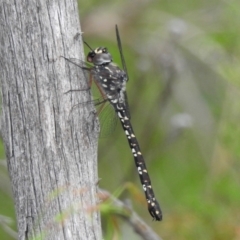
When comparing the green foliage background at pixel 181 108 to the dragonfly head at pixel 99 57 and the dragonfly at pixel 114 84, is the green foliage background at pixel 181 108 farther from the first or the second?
the dragonfly head at pixel 99 57

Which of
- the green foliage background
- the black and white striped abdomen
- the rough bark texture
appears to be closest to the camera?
the rough bark texture

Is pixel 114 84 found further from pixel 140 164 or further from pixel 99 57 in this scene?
pixel 140 164

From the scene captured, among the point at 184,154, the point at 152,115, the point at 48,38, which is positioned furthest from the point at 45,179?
the point at 184,154

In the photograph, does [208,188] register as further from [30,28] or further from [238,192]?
[30,28]

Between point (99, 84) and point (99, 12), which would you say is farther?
point (99, 12)

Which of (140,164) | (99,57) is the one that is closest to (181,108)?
(140,164)

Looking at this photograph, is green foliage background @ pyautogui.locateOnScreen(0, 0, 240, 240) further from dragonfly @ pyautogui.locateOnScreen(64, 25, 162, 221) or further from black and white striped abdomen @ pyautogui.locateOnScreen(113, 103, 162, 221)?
dragonfly @ pyautogui.locateOnScreen(64, 25, 162, 221)

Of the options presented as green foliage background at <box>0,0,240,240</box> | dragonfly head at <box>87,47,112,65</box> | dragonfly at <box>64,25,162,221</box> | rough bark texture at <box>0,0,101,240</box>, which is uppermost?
green foliage background at <box>0,0,240,240</box>

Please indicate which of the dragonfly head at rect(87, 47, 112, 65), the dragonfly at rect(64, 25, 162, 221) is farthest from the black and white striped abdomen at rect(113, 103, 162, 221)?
the dragonfly head at rect(87, 47, 112, 65)
